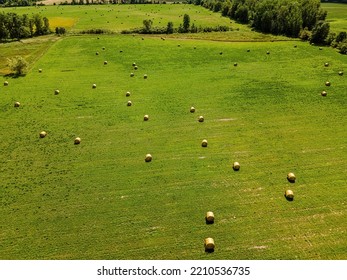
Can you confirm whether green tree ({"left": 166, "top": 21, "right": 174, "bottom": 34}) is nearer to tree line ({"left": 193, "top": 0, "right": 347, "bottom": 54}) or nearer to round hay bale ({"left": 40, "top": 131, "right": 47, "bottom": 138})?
tree line ({"left": 193, "top": 0, "right": 347, "bottom": 54})

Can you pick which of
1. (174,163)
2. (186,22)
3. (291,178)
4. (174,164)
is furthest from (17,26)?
(291,178)

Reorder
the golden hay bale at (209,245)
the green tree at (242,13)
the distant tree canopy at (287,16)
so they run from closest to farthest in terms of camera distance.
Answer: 1. the golden hay bale at (209,245)
2. the distant tree canopy at (287,16)
3. the green tree at (242,13)

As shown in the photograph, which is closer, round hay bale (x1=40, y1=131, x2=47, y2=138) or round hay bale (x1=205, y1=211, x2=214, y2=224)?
round hay bale (x1=205, y1=211, x2=214, y2=224)

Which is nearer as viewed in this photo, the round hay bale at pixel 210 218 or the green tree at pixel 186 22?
the round hay bale at pixel 210 218

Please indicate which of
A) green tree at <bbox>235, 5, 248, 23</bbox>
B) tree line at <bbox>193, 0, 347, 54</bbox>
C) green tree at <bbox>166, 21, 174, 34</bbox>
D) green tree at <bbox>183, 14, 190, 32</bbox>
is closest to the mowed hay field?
tree line at <bbox>193, 0, 347, 54</bbox>

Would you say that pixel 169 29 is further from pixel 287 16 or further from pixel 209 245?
pixel 209 245

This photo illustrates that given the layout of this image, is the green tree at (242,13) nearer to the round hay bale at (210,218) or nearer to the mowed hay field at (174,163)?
the mowed hay field at (174,163)

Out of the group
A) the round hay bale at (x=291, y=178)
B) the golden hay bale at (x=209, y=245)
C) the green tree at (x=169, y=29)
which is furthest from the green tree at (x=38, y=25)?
the golden hay bale at (x=209, y=245)

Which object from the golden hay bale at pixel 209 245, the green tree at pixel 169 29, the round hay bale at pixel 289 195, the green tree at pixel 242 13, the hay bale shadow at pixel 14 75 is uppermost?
the green tree at pixel 242 13

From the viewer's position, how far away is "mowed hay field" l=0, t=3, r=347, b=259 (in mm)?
22812

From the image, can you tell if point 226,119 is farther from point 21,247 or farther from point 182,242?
point 21,247

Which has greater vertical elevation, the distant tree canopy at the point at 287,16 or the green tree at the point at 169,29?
the distant tree canopy at the point at 287,16

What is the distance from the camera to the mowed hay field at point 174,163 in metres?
22.8

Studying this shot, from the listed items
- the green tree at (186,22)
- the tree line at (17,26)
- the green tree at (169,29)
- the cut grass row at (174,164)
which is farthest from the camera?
the green tree at (186,22)
